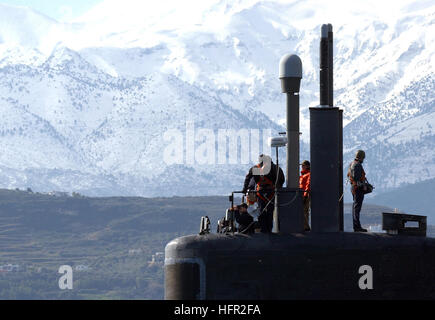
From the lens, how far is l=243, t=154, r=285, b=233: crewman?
816 inches

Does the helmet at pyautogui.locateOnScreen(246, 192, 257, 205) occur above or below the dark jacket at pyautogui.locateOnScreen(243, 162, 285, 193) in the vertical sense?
below

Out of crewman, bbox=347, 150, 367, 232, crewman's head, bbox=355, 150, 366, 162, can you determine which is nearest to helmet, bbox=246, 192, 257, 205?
crewman, bbox=347, 150, 367, 232

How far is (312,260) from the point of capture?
1900 centimetres

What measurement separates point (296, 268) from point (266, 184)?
2.87 m

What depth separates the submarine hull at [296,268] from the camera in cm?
1877

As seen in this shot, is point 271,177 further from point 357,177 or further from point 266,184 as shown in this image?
point 357,177

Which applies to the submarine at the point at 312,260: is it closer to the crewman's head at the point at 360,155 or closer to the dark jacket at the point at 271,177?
the dark jacket at the point at 271,177

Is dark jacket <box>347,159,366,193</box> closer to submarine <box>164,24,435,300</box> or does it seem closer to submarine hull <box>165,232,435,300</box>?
submarine <box>164,24,435,300</box>

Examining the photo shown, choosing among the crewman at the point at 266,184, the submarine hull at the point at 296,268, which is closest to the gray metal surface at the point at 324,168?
the submarine hull at the point at 296,268

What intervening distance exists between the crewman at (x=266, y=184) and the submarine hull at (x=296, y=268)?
1.32 meters

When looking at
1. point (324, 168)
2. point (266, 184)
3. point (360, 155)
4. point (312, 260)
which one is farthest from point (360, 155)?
point (312, 260)
